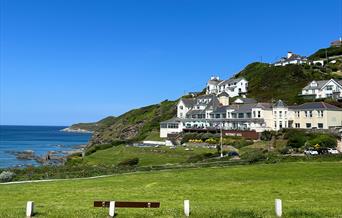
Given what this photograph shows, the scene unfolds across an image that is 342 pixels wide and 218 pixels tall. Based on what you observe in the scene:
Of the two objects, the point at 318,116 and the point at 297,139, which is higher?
the point at 318,116

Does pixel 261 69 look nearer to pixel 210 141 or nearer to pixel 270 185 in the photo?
pixel 210 141

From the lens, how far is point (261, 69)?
132500mm

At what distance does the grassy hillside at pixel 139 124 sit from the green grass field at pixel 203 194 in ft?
235

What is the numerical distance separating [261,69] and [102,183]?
109292 millimetres

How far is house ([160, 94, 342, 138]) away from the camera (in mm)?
78250

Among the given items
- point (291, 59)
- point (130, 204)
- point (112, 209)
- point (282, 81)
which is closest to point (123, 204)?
point (130, 204)

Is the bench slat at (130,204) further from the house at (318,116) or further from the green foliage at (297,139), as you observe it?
the house at (318,116)

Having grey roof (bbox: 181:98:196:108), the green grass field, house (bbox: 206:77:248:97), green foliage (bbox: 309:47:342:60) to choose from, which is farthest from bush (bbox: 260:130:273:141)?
green foliage (bbox: 309:47:342:60)

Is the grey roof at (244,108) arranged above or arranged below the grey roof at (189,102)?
below

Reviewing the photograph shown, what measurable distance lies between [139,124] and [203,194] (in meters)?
103

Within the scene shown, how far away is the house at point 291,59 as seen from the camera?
13425 cm

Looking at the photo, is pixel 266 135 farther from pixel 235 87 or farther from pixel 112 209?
pixel 112 209

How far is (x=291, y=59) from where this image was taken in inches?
5340

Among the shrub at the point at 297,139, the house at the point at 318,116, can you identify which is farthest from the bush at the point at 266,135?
the house at the point at 318,116
